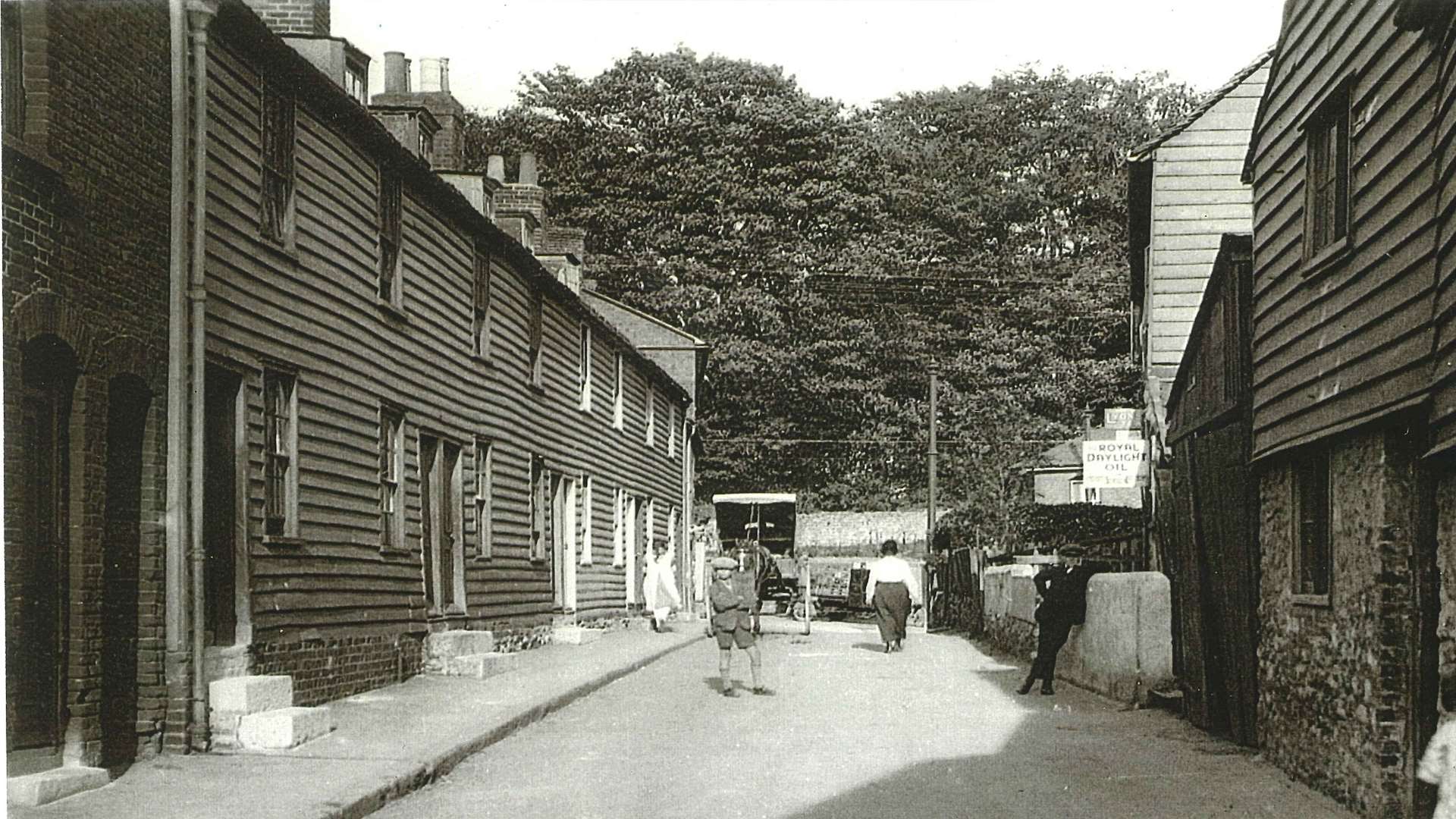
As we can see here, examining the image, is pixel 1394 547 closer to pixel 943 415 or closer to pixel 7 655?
pixel 7 655

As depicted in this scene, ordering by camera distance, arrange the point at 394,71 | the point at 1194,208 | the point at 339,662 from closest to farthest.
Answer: the point at 339,662 < the point at 1194,208 < the point at 394,71

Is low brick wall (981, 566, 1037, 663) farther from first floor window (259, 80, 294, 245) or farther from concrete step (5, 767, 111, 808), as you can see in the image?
concrete step (5, 767, 111, 808)

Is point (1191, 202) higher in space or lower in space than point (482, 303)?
higher

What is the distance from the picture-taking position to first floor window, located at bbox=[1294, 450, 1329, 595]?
10.6 metres

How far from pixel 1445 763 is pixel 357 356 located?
10947mm

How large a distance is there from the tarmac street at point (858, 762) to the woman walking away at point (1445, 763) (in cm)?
194

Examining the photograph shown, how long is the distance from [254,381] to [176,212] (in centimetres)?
214

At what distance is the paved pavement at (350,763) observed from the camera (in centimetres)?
849

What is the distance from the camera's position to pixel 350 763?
33.8 feet

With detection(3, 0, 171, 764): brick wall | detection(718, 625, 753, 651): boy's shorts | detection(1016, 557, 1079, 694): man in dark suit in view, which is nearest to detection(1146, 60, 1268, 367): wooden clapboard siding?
detection(1016, 557, 1079, 694): man in dark suit

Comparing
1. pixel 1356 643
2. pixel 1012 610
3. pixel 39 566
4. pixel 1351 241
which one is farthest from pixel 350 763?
pixel 1012 610

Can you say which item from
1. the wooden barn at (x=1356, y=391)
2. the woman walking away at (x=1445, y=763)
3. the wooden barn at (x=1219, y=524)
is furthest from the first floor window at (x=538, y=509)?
the woman walking away at (x=1445, y=763)

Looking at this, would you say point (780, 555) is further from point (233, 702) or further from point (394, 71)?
point (233, 702)

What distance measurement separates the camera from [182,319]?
429 inches
